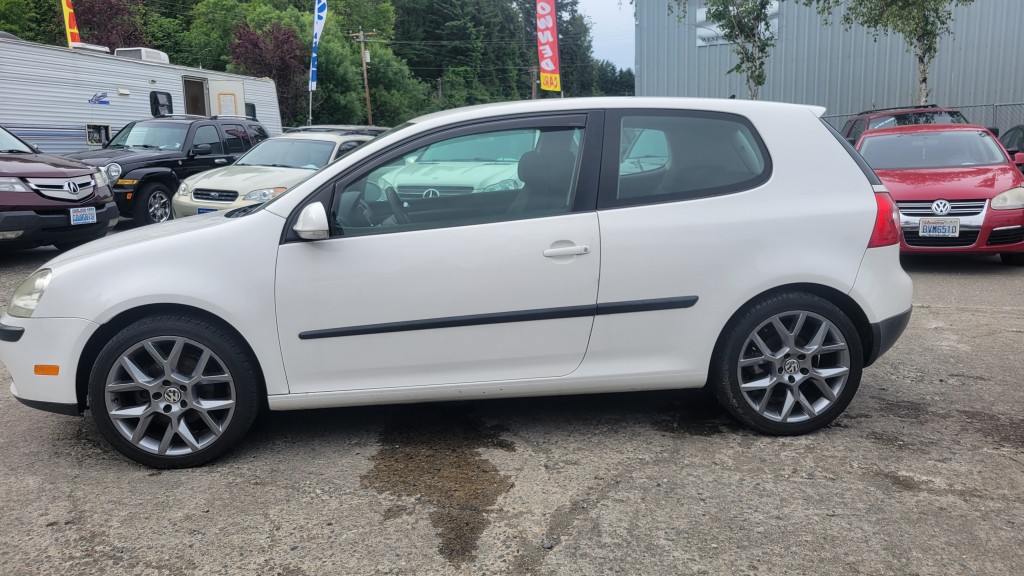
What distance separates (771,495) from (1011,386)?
2202 mm

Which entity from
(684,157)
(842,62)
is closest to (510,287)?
(684,157)

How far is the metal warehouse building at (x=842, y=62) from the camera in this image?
845 inches

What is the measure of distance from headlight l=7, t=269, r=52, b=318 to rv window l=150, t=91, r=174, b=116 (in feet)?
48.7

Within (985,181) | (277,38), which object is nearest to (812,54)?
(985,181)

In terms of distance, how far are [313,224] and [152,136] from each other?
10644mm

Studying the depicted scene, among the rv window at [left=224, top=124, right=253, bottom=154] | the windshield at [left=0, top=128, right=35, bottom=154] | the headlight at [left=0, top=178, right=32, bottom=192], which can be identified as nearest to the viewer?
the headlight at [left=0, top=178, right=32, bottom=192]

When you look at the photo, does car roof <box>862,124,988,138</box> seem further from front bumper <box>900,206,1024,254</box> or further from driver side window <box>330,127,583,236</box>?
driver side window <box>330,127,583,236</box>

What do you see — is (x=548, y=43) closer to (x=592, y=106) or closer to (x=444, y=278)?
(x=592, y=106)

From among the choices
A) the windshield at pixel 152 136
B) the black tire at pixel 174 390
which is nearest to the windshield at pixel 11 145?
the windshield at pixel 152 136

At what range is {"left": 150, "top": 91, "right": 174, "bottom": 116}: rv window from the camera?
17125 mm

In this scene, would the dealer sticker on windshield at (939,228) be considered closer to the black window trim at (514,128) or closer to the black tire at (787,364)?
the black tire at (787,364)

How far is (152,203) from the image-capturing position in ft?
39.0

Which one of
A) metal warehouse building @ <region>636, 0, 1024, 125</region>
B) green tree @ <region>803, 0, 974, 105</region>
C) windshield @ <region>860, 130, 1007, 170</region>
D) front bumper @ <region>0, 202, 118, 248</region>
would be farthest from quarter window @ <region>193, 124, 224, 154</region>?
metal warehouse building @ <region>636, 0, 1024, 125</region>

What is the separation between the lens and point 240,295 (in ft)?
11.4
